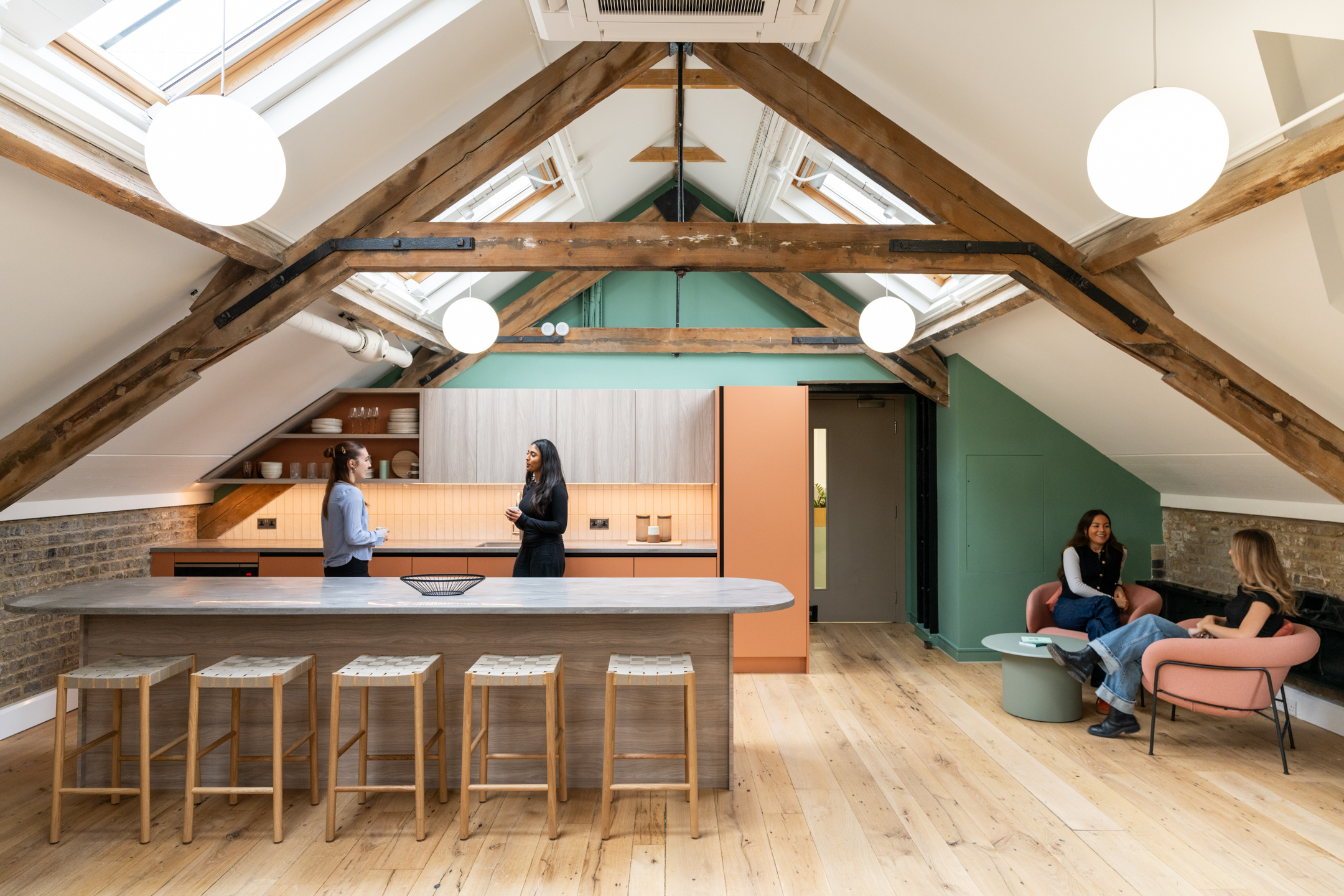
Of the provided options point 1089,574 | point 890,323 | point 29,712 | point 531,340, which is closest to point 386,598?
point 29,712

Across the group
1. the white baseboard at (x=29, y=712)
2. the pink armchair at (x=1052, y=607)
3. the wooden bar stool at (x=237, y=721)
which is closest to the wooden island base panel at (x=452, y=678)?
the wooden bar stool at (x=237, y=721)

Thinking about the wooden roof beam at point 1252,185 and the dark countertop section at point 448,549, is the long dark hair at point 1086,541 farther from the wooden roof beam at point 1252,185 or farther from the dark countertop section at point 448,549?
the dark countertop section at point 448,549

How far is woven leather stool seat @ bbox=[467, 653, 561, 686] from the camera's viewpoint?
3.12 metres

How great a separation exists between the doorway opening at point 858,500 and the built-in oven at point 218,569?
4.81 meters

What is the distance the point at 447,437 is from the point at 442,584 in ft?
9.62

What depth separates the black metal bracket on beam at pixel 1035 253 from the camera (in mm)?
3799

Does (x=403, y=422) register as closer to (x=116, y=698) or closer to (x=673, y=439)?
(x=673, y=439)

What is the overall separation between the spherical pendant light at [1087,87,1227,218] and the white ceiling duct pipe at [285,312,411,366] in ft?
12.4

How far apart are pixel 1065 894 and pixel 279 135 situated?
13.7ft

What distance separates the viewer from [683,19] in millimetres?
2713

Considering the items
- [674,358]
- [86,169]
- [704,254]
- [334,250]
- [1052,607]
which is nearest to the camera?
[86,169]

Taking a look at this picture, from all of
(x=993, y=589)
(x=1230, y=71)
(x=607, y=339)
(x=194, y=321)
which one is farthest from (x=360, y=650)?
(x=993, y=589)

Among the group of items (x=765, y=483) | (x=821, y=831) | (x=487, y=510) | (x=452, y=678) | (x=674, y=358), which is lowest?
(x=821, y=831)

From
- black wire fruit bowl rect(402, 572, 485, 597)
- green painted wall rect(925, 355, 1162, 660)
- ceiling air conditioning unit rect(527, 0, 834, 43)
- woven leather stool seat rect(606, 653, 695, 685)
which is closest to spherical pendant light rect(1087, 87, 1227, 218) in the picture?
ceiling air conditioning unit rect(527, 0, 834, 43)
